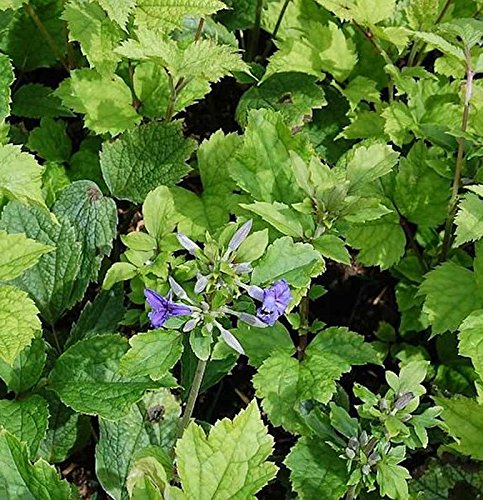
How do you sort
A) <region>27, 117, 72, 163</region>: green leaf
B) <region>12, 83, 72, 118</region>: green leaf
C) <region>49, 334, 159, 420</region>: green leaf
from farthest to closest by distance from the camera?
1. <region>12, 83, 72, 118</region>: green leaf
2. <region>27, 117, 72, 163</region>: green leaf
3. <region>49, 334, 159, 420</region>: green leaf

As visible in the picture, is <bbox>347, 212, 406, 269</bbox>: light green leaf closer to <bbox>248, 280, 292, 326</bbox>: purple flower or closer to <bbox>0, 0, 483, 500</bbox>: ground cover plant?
<bbox>0, 0, 483, 500</bbox>: ground cover plant

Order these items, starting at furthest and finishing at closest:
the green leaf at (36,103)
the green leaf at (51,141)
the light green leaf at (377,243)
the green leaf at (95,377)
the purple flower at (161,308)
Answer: the green leaf at (36,103) → the green leaf at (51,141) → the light green leaf at (377,243) → the green leaf at (95,377) → the purple flower at (161,308)

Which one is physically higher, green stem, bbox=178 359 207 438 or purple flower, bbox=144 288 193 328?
purple flower, bbox=144 288 193 328

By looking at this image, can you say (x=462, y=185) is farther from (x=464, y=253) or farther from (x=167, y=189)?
(x=167, y=189)

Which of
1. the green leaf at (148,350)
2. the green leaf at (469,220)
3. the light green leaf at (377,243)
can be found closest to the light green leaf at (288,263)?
the green leaf at (148,350)

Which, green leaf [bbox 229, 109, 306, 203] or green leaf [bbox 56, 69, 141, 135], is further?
green leaf [bbox 56, 69, 141, 135]

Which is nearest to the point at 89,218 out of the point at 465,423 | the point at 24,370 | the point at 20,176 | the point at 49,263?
the point at 49,263

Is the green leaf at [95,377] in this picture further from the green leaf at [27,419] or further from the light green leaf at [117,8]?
the light green leaf at [117,8]

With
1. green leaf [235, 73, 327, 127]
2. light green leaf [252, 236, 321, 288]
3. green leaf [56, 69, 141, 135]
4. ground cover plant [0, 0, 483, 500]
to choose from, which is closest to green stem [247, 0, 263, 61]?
ground cover plant [0, 0, 483, 500]
